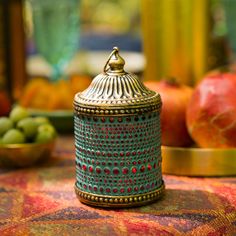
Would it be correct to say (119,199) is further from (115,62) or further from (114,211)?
(115,62)

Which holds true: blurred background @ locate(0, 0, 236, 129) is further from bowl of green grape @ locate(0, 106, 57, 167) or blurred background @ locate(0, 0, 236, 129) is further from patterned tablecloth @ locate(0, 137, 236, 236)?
patterned tablecloth @ locate(0, 137, 236, 236)

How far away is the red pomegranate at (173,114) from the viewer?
920 millimetres

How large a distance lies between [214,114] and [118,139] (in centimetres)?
18

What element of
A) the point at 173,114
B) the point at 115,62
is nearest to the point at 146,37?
the point at 173,114

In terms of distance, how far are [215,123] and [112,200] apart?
7.8 inches

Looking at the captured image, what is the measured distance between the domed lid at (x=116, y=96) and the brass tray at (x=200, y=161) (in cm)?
13

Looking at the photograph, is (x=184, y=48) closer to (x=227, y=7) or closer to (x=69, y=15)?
(x=227, y=7)

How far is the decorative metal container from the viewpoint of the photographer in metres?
0.75

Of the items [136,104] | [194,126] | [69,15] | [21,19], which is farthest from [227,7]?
[136,104]

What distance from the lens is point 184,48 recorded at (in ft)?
4.50

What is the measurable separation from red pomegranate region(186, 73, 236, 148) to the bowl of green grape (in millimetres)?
216

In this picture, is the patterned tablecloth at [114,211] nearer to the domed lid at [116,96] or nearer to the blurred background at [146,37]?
the domed lid at [116,96]

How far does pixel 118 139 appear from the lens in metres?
0.75

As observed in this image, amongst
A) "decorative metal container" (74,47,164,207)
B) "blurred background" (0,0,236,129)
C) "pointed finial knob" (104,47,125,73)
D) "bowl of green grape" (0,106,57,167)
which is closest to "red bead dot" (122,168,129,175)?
"decorative metal container" (74,47,164,207)
